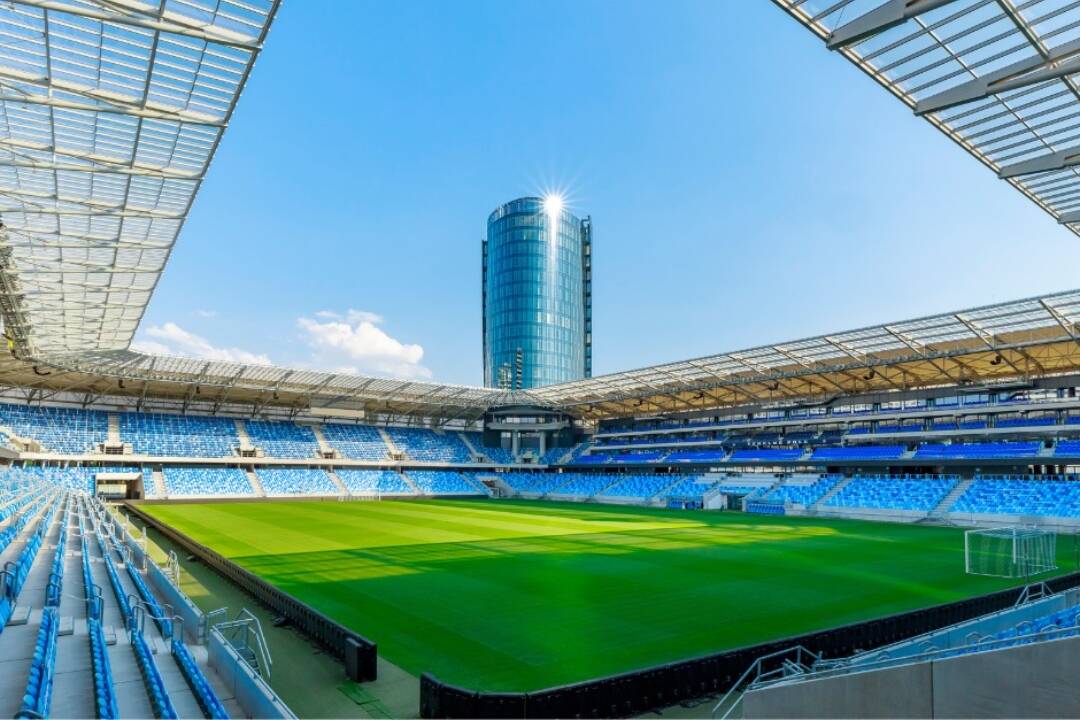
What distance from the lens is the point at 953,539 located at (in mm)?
30984

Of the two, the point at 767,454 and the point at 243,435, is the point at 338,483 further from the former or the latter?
the point at 767,454

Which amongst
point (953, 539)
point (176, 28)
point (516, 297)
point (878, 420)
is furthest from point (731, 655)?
point (516, 297)

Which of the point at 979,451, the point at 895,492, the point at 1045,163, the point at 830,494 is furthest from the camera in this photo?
the point at 830,494

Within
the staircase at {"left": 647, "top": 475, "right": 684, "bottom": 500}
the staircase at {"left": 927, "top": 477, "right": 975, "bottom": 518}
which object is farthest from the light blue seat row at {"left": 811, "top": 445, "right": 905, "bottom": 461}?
the staircase at {"left": 647, "top": 475, "right": 684, "bottom": 500}

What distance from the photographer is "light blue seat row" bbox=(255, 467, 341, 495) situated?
55631 millimetres

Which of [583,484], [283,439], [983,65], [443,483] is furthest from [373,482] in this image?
[983,65]

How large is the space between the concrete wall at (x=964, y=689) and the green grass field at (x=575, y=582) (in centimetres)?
468

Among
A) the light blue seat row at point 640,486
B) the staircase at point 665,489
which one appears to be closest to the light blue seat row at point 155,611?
the staircase at point 665,489

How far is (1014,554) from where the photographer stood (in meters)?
21.1

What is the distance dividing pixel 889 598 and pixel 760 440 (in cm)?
4121

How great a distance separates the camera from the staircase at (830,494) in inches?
1780

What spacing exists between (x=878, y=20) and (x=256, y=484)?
184ft

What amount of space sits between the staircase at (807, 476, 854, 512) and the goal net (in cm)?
2305

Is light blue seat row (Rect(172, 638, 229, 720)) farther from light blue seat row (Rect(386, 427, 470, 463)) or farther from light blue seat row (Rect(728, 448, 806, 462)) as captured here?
light blue seat row (Rect(386, 427, 470, 463))
